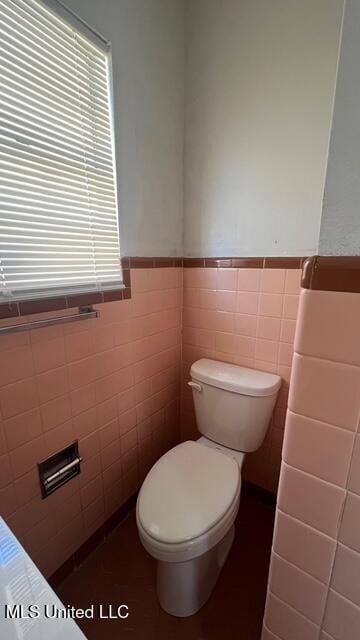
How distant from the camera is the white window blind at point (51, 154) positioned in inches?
28.9

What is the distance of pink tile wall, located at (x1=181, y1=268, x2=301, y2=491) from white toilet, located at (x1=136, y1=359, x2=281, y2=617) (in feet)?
0.29

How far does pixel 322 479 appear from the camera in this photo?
46 cm

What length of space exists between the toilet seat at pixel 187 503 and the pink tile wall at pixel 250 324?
39 cm

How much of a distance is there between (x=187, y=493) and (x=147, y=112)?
1.51 metres

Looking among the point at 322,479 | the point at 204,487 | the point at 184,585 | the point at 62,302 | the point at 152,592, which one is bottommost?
Result: the point at 152,592

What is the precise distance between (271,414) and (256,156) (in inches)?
44.6

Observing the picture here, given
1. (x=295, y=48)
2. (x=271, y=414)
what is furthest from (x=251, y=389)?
(x=295, y=48)

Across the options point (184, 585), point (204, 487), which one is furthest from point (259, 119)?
point (184, 585)

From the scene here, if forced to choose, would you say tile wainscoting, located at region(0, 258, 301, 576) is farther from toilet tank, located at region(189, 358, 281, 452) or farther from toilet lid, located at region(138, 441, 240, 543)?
toilet lid, located at region(138, 441, 240, 543)

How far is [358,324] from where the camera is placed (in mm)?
383

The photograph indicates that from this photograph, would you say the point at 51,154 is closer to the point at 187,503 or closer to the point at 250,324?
the point at 250,324

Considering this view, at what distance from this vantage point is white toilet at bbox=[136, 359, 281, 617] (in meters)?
0.84

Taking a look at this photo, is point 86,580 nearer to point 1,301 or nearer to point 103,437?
point 103,437

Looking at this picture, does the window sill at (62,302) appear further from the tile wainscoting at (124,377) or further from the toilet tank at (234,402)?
the toilet tank at (234,402)
